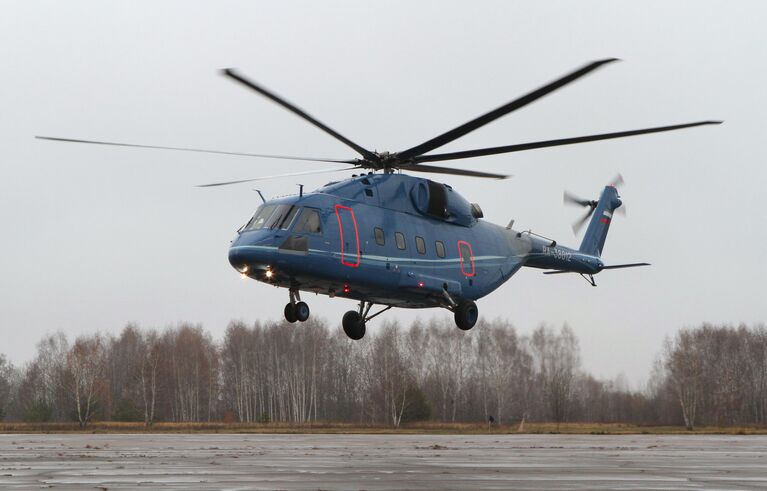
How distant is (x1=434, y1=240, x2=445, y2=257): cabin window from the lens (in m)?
25.4

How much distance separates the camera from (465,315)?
26.0 metres

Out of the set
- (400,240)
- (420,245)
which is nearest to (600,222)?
(420,245)

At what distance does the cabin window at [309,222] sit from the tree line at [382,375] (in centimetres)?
5709

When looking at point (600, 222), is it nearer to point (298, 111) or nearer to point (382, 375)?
point (298, 111)

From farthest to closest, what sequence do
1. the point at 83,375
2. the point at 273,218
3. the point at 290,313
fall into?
the point at 83,375 < the point at 290,313 < the point at 273,218

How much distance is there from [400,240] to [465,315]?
354 cm

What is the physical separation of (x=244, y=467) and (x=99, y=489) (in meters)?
5.57

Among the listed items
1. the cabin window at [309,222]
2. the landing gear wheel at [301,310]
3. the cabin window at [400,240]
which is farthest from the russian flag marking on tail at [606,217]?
the landing gear wheel at [301,310]

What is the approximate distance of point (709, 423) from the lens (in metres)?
83.1

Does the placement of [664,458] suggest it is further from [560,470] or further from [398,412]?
[398,412]

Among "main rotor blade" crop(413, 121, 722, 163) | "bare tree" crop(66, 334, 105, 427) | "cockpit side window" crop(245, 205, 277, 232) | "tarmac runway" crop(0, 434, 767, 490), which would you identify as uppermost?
"main rotor blade" crop(413, 121, 722, 163)

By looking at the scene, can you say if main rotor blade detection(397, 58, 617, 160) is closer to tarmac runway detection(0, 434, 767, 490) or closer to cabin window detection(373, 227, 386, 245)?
cabin window detection(373, 227, 386, 245)

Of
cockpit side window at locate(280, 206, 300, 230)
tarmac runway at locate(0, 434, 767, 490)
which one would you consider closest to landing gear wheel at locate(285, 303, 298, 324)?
cockpit side window at locate(280, 206, 300, 230)

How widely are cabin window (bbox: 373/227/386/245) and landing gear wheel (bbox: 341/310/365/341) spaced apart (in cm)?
315
